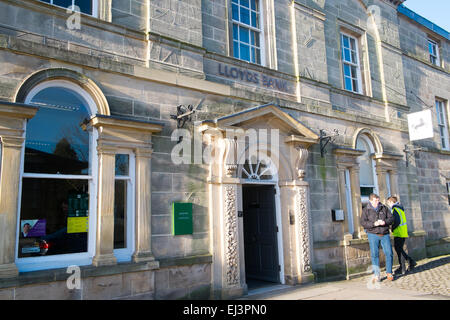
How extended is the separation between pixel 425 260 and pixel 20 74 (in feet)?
38.7

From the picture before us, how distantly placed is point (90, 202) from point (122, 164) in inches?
32.2

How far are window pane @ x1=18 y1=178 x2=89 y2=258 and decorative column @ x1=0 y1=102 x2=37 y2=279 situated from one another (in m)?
0.23


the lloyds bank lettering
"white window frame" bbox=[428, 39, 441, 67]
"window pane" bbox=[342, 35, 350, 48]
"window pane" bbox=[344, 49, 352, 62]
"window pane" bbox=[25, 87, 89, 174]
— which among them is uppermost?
"white window frame" bbox=[428, 39, 441, 67]

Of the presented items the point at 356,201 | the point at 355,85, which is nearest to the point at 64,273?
the point at 356,201

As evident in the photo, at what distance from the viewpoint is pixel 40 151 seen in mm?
5391

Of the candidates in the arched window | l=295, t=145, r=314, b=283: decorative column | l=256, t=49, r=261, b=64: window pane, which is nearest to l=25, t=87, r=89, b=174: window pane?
l=256, t=49, r=261, b=64: window pane

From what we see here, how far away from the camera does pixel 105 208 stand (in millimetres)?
5668

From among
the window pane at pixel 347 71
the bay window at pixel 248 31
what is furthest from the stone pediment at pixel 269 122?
the window pane at pixel 347 71

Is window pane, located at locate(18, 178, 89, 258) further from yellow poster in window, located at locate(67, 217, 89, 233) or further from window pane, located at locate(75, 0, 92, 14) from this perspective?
window pane, located at locate(75, 0, 92, 14)

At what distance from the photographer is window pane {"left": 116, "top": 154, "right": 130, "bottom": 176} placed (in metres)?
6.06

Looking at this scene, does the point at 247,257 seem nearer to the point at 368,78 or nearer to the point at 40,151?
the point at 40,151

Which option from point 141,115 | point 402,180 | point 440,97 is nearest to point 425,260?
point 402,180

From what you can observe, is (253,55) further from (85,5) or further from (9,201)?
(9,201)

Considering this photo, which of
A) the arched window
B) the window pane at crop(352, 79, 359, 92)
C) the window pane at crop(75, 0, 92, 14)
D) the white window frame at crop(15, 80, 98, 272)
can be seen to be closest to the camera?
the white window frame at crop(15, 80, 98, 272)
